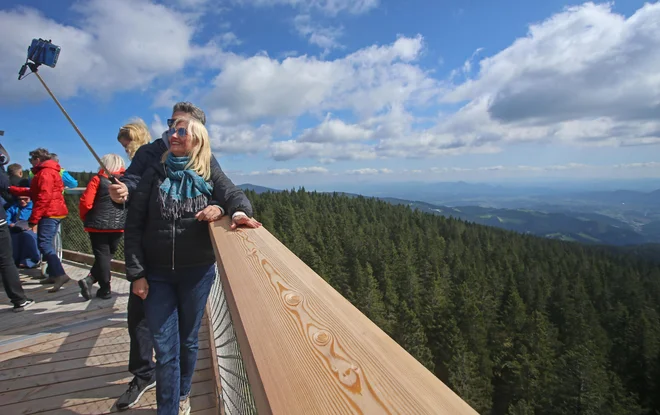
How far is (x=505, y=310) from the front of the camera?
152ft

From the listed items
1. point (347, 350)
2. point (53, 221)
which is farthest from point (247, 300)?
point (53, 221)

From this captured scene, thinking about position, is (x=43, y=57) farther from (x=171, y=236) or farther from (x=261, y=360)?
(x=261, y=360)

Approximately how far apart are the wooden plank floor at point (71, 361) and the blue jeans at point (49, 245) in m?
0.55

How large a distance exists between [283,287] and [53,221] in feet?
18.8

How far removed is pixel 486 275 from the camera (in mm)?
53281

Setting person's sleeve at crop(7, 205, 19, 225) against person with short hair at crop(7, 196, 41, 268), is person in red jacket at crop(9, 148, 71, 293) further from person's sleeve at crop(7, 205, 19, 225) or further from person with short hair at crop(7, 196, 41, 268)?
person's sleeve at crop(7, 205, 19, 225)

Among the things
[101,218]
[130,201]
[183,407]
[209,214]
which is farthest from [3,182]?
[209,214]

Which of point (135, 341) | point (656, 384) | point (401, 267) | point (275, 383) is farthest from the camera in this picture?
point (401, 267)

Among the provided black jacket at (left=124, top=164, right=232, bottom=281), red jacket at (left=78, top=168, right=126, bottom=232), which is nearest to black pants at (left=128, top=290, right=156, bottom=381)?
black jacket at (left=124, top=164, right=232, bottom=281)

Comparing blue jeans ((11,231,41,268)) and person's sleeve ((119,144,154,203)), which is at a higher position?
person's sleeve ((119,144,154,203))

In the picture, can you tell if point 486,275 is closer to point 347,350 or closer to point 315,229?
point 315,229

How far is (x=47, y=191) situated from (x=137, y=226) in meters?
4.01

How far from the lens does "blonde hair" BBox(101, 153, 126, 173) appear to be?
3.97 m

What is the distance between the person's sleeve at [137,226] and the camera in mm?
2270
